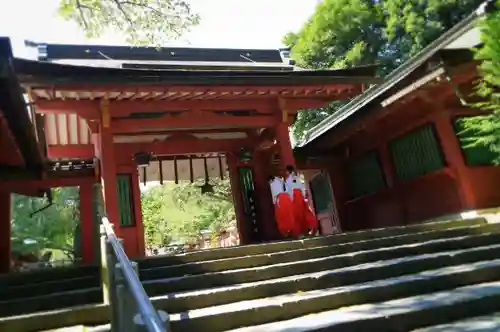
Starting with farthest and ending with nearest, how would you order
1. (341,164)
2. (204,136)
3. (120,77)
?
1. (341,164)
2. (204,136)
3. (120,77)

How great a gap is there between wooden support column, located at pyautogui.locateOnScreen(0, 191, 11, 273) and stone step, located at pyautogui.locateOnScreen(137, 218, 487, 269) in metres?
4.88

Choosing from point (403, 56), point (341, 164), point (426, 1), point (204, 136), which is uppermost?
point (426, 1)

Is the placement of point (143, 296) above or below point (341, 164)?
below

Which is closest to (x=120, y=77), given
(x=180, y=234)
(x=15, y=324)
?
(x=15, y=324)

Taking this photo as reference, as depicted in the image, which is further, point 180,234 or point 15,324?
point 180,234

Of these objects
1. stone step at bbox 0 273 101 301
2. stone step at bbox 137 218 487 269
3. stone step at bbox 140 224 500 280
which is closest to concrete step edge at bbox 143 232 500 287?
stone step at bbox 140 224 500 280

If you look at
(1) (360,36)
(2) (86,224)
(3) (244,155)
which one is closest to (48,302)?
(2) (86,224)

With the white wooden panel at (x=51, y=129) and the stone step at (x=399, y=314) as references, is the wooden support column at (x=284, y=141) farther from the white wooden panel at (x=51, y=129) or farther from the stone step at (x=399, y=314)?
the white wooden panel at (x=51, y=129)

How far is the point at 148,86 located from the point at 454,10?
15615 millimetres

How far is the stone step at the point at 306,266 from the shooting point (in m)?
4.94

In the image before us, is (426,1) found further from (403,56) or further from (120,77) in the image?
(120,77)

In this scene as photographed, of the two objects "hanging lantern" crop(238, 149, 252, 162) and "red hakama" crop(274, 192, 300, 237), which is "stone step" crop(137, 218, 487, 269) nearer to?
"red hakama" crop(274, 192, 300, 237)

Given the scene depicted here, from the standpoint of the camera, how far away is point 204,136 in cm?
1063

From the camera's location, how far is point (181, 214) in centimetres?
3014
